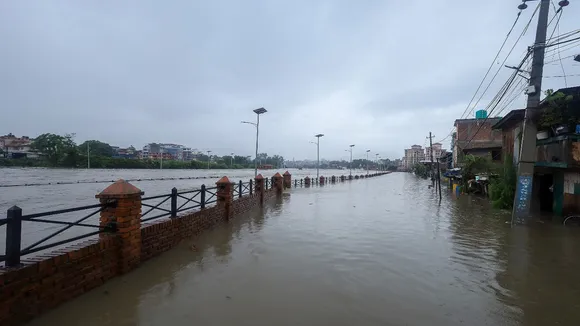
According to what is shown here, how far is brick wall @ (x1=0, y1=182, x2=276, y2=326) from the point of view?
3.44 metres

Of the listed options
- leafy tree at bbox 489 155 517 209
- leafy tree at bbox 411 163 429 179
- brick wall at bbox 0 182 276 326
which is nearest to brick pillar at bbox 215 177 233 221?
brick wall at bbox 0 182 276 326

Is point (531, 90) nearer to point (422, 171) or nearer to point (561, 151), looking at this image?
point (561, 151)

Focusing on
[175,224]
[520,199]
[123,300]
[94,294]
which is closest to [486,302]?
[123,300]

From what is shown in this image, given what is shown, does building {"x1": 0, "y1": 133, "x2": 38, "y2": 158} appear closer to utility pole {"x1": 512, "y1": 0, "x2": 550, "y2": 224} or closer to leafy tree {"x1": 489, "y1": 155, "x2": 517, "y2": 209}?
leafy tree {"x1": 489, "y1": 155, "x2": 517, "y2": 209}

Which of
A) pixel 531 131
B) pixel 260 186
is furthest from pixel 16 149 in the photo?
pixel 531 131

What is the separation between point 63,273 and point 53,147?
9841cm

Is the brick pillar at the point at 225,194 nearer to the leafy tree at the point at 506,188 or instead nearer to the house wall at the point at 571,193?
the leafy tree at the point at 506,188

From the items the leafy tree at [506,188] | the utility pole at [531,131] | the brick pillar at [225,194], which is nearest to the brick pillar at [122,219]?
the brick pillar at [225,194]

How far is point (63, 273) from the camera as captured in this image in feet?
13.4

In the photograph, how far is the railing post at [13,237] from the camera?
11.8 feet

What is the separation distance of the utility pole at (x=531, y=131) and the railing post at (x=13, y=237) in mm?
13019

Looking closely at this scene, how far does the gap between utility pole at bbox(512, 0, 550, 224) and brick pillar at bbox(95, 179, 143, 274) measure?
1176cm

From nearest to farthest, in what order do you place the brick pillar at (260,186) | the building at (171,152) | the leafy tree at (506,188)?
1. the leafy tree at (506,188)
2. the brick pillar at (260,186)
3. the building at (171,152)

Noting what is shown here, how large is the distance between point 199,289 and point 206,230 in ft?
15.0
